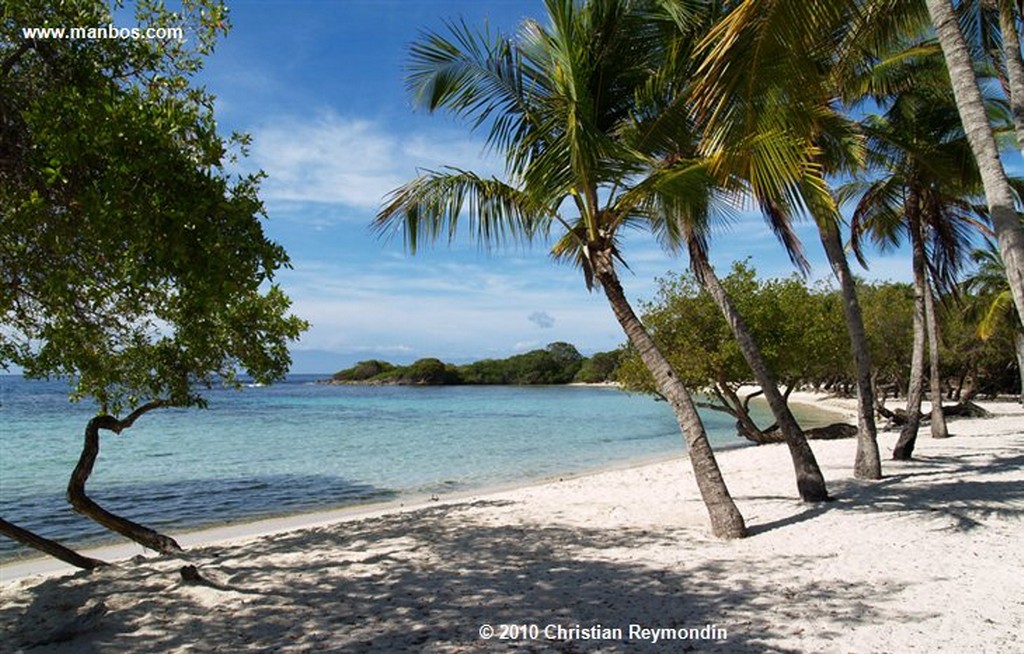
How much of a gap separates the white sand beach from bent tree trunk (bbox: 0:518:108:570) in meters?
0.26

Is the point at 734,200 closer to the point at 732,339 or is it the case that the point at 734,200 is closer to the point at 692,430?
the point at 692,430

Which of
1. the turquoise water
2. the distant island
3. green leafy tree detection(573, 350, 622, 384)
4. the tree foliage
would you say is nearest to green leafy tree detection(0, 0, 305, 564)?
the tree foliage

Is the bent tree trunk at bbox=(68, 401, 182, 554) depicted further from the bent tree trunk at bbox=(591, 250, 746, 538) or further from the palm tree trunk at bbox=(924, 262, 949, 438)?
the palm tree trunk at bbox=(924, 262, 949, 438)

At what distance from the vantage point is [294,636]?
4.50 meters

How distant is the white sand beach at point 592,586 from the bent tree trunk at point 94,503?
1.62ft

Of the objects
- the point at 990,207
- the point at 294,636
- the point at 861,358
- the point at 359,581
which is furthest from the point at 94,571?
the point at 861,358

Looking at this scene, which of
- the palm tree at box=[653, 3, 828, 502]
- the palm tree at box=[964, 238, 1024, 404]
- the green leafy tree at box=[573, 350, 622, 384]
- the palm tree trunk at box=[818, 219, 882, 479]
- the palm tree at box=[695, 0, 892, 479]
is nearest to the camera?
the palm tree at box=[695, 0, 892, 479]

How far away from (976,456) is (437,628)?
478 inches

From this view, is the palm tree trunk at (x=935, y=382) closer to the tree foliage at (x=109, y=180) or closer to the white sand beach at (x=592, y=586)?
the white sand beach at (x=592, y=586)

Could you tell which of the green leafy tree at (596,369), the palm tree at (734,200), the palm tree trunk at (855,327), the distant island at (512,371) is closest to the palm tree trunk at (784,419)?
the palm tree at (734,200)

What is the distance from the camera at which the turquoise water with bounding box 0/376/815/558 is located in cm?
1359

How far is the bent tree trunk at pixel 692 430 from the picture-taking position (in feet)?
22.6

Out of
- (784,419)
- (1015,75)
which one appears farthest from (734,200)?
(784,419)

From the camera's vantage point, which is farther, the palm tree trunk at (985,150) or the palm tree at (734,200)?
the palm tree at (734,200)
